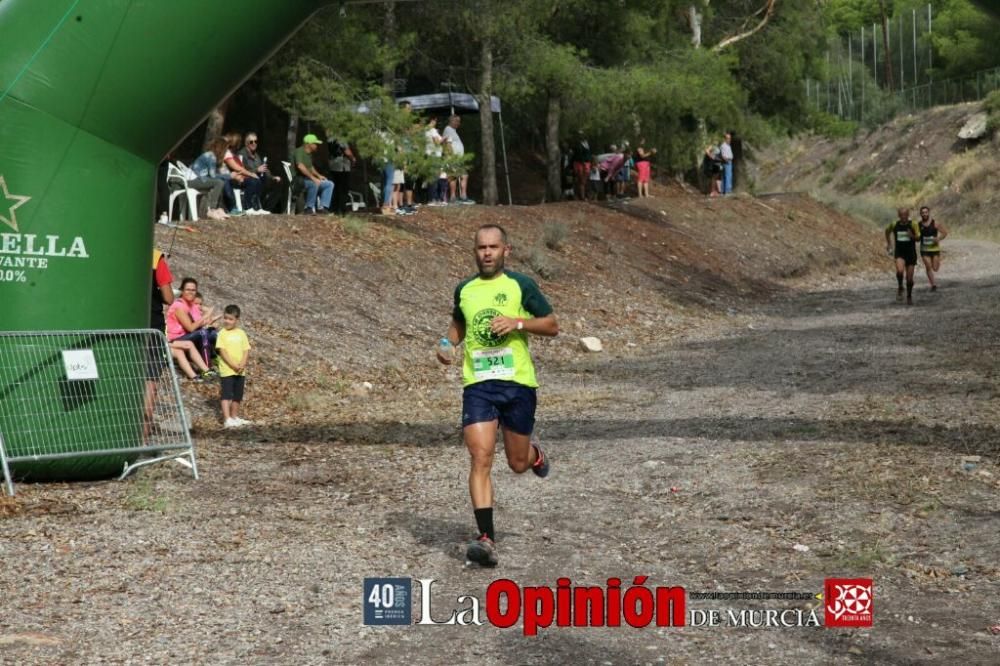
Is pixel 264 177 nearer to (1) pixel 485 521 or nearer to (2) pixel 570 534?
(2) pixel 570 534

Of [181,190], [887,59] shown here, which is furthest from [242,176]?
[887,59]

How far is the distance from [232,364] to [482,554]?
19.0 feet

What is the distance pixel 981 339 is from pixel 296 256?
869 cm

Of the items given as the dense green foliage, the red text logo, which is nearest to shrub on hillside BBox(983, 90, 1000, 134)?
the dense green foliage

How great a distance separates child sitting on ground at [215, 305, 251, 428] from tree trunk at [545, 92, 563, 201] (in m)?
17.6

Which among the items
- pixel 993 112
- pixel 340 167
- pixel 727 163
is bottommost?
pixel 340 167

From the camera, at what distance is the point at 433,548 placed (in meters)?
8.28

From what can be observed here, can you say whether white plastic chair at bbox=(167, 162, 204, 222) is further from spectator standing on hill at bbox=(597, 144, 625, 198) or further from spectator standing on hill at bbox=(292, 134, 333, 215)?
spectator standing on hill at bbox=(597, 144, 625, 198)

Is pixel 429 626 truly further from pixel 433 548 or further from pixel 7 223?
pixel 7 223

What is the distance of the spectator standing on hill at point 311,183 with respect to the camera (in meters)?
23.3

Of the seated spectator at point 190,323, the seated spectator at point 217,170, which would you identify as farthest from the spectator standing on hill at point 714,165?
the seated spectator at point 190,323

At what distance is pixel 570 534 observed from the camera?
28.4 ft

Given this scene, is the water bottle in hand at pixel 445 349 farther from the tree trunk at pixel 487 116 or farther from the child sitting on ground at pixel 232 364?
the tree trunk at pixel 487 116

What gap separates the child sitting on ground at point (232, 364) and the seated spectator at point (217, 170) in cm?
823
